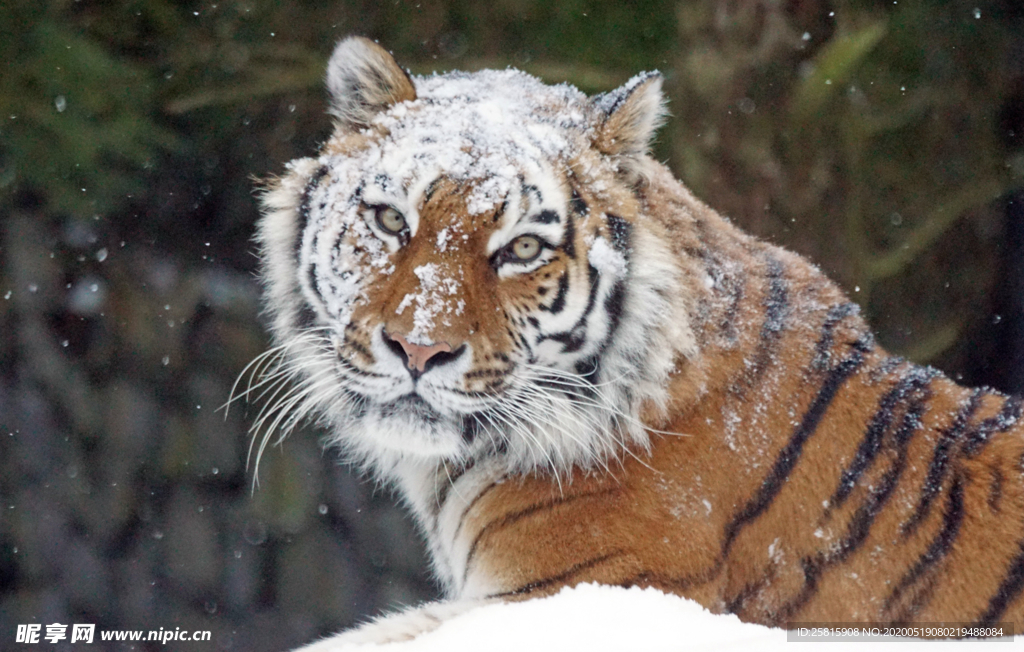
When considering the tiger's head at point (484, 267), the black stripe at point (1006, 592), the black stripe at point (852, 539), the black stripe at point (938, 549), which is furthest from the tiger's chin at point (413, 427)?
the black stripe at point (1006, 592)

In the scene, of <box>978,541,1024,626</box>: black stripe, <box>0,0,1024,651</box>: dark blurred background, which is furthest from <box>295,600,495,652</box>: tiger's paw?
<box>0,0,1024,651</box>: dark blurred background

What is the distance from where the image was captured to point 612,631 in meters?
1.31

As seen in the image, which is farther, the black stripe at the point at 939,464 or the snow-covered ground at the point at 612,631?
the black stripe at the point at 939,464

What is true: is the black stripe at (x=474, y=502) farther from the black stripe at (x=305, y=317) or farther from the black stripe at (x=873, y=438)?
the black stripe at (x=873, y=438)

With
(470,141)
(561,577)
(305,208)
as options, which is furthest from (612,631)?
(305,208)

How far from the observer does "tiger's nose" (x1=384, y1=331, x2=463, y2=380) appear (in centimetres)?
150

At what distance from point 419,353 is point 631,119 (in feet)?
1.97

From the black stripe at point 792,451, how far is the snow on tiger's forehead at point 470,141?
63 cm

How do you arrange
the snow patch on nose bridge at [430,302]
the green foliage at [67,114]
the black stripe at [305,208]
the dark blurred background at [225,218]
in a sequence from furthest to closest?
the dark blurred background at [225,218] < the green foliage at [67,114] < the black stripe at [305,208] < the snow patch on nose bridge at [430,302]

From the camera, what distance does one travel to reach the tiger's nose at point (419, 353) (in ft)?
4.94

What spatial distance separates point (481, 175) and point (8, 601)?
117 inches

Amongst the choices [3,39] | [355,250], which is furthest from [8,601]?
[355,250]

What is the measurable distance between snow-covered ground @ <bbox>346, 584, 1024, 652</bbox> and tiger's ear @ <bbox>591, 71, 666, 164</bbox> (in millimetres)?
794

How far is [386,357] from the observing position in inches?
60.6
